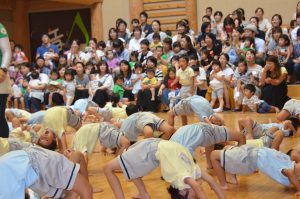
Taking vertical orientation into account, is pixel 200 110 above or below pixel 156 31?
below

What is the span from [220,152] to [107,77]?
5372 mm

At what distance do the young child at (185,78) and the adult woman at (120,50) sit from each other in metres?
1.83

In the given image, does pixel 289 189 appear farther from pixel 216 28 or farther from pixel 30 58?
pixel 30 58

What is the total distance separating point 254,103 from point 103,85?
2.75m

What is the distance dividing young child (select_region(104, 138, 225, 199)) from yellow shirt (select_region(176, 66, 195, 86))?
4.71 metres

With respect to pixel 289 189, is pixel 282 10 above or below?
above

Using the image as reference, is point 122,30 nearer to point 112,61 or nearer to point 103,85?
point 112,61

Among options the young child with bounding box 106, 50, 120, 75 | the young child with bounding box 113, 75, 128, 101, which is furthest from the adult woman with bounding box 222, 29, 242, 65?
the young child with bounding box 106, 50, 120, 75

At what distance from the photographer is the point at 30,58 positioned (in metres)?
13.7

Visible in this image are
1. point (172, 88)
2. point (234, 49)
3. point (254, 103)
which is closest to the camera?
point (254, 103)

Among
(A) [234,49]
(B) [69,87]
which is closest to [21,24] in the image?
(B) [69,87]

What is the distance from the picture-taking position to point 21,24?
44.5 feet

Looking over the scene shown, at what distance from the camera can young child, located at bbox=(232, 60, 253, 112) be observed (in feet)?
26.8

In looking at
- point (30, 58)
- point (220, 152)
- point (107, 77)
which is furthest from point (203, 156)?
point (30, 58)
